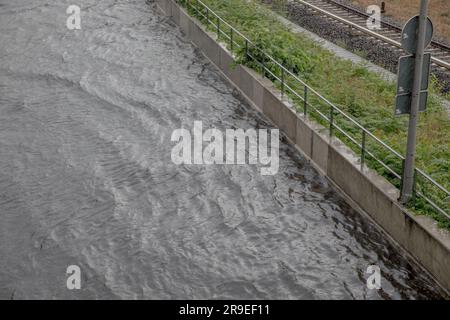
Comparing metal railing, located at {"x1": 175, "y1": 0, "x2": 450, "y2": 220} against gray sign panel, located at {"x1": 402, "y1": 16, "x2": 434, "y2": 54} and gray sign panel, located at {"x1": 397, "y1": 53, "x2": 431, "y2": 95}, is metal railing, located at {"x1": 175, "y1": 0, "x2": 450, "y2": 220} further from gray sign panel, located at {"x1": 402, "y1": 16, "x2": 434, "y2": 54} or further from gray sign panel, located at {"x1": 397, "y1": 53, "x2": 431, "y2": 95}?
gray sign panel, located at {"x1": 402, "y1": 16, "x2": 434, "y2": 54}

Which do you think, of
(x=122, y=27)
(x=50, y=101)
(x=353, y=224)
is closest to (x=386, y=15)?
(x=122, y=27)

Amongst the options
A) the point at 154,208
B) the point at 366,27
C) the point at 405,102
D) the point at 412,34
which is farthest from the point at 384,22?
the point at 412,34

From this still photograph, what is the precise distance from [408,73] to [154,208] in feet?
21.2

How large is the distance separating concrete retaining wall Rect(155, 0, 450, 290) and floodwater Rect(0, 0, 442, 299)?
0.31 meters

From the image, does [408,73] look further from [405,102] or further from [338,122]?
[338,122]

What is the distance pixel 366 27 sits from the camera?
28750mm

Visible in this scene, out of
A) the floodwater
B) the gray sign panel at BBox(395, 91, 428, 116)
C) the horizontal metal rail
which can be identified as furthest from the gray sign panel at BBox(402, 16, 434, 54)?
the horizontal metal rail

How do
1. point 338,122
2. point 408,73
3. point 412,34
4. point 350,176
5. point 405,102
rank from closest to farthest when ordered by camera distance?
point 412,34 < point 408,73 < point 405,102 < point 350,176 < point 338,122

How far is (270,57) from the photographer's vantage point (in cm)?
2088

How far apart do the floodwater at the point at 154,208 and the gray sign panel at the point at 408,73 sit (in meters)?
3.31

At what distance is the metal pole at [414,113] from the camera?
1255cm

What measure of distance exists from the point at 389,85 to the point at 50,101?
10.6m

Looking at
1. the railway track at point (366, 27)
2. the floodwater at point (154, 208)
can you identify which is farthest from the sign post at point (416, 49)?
the railway track at point (366, 27)

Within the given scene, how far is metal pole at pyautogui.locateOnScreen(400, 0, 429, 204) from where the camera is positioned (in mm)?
12552
